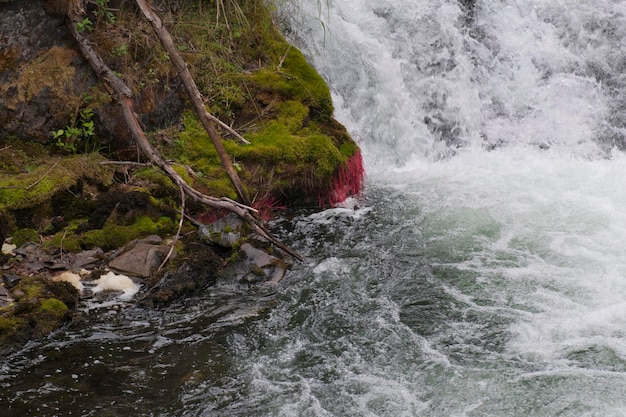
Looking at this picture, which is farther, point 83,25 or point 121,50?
point 121,50

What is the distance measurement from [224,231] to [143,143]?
1.08 meters

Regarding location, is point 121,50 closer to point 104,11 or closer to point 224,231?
point 104,11

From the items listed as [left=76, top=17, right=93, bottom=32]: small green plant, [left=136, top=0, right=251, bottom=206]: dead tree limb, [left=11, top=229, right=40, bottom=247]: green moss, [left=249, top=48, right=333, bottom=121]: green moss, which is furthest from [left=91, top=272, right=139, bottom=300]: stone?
[left=249, top=48, right=333, bottom=121]: green moss

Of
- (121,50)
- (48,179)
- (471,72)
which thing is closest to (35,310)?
(48,179)

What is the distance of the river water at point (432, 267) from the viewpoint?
15.4 ft

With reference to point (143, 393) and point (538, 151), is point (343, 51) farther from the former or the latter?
point (143, 393)

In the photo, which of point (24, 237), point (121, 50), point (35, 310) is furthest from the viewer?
point (121, 50)

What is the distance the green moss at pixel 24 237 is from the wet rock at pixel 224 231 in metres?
1.40

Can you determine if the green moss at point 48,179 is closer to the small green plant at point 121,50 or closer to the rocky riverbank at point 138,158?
the rocky riverbank at point 138,158

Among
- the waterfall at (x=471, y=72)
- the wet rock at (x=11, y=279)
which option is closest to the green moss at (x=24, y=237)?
the wet rock at (x=11, y=279)

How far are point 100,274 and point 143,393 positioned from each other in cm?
155

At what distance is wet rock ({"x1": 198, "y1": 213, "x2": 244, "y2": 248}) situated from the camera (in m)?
6.45

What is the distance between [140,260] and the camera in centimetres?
607

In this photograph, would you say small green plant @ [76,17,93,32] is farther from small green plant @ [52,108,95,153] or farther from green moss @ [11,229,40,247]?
green moss @ [11,229,40,247]
